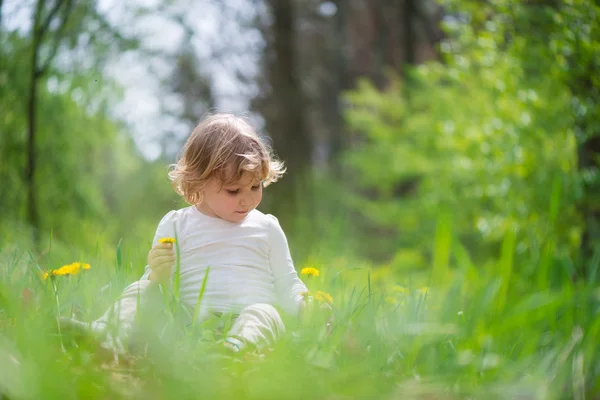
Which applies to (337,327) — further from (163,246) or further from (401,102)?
(401,102)

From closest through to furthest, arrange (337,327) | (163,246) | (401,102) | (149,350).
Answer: (149,350)
(337,327)
(163,246)
(401,102)

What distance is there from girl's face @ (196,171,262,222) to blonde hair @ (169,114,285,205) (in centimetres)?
2

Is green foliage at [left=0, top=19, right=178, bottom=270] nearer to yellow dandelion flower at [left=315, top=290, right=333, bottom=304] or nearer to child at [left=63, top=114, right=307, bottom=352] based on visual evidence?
child at [left=63, top=114, right=307, bottom=352]

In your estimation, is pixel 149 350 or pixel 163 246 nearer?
pixel 149 350

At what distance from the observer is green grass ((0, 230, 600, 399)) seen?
1.21 m

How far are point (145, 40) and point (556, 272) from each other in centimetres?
491

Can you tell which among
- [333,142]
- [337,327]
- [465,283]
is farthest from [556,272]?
[333,142]

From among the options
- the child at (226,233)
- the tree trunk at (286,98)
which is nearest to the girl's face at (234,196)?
the child at (226,233)

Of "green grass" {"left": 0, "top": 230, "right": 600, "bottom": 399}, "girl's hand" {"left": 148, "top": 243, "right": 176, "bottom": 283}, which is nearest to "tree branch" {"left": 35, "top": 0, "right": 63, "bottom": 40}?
"green grass" {"left": 0, "top": 230, "right": 600, "bottom": 399}

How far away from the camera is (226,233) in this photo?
2.17 metres

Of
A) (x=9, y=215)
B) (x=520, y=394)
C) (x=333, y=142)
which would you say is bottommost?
(x=333, y=142)

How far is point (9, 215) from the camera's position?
4.57m

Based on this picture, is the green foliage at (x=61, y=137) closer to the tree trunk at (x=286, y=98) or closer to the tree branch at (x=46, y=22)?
the tree branch at (x=46, y=22)

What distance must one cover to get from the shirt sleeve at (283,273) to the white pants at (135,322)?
17cm
